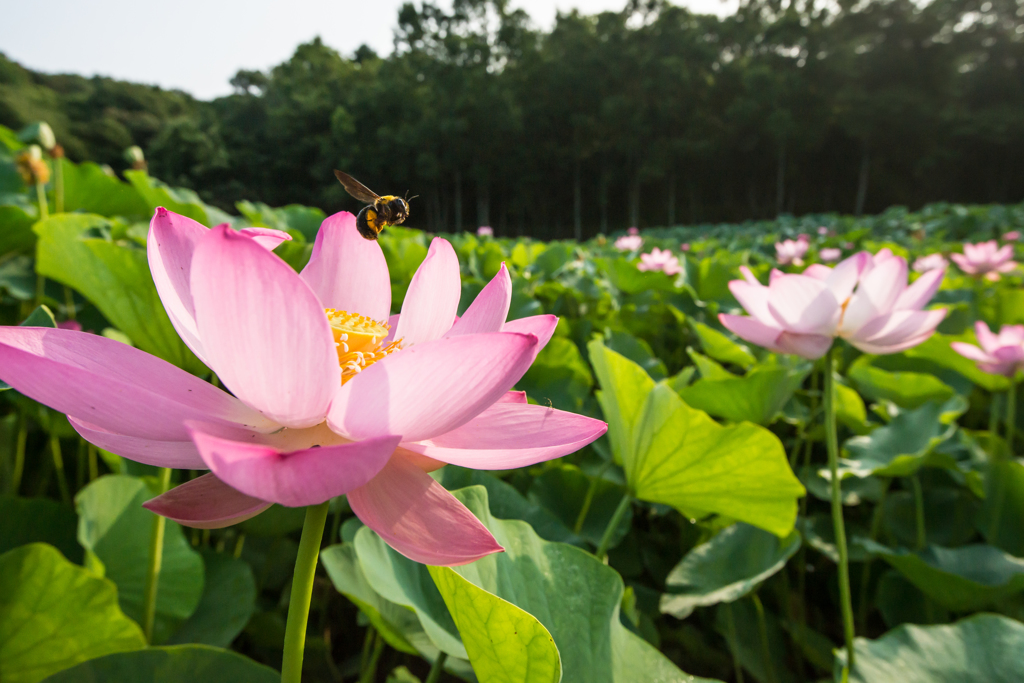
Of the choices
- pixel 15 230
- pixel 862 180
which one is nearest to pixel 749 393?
pixel 15 230

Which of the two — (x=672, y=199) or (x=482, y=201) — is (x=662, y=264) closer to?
(x=482, y=201)

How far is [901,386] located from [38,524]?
1.15 m

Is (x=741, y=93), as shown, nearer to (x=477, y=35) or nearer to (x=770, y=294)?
(x=477, y=35)

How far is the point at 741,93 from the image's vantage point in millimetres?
18359

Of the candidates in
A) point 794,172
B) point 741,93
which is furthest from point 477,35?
point 794,172

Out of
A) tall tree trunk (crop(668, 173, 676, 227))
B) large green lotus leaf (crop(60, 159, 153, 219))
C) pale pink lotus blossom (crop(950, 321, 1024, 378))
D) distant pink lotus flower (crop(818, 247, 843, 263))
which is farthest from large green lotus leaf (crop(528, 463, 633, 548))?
tall tree trunk (crop(668, 173, 676, 227))

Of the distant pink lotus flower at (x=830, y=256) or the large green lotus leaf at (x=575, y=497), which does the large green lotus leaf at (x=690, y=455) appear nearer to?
the large green lotus leaf at (x=575, y=497)

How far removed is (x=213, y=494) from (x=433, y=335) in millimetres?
120

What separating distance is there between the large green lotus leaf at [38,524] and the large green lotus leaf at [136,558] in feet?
0.28

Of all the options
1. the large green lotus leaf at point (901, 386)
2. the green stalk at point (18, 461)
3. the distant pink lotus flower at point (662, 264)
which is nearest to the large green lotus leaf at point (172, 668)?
the green stalk at point (18, 461)

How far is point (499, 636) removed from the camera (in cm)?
22

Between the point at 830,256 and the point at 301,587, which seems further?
the point at 830,256

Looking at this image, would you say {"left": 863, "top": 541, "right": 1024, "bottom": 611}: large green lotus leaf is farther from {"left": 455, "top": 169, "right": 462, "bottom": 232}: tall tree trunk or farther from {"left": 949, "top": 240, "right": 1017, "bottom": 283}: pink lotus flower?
{"left": 455, "top": 169, "right": 462, "bottom": 232}: tall tree trunk

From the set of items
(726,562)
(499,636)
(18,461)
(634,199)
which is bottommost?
(726,562)
